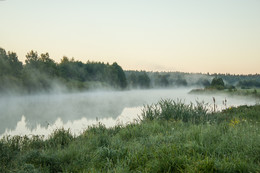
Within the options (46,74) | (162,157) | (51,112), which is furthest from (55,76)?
(162,157)

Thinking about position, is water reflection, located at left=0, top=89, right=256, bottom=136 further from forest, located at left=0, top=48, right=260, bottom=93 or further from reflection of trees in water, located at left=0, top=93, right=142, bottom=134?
forest, located at left=0, top=48, right=260, bottom=93

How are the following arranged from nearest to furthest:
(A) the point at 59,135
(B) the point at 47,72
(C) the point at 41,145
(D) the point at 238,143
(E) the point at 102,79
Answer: (D) the point at 238,143 → (C) the point at 41,145 → (A) the point at 59,135 → (B) the point at 47,72 → (E) the point at 102,79

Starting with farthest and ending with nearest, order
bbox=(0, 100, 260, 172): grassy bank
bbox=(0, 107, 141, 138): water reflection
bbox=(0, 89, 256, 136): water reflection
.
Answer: bbox=(0, 89, 256, 136): water reflection < bbox=(0, 107, 141, 138): water reflection < bbox=(0, 100, 260, 172): grassy bank

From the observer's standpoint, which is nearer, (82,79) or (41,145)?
(41,145)

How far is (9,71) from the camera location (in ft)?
143

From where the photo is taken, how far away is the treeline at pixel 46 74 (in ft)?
140

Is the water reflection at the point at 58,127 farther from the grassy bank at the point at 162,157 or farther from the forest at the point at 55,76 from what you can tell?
the forest at the point at 55,76

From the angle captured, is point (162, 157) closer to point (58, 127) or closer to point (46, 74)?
point (58, 127)

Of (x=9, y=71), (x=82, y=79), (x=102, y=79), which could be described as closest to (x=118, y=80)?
(x=102, y=79)

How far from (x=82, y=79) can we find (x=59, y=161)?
70.7 m

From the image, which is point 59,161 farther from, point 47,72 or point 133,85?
point 133,85

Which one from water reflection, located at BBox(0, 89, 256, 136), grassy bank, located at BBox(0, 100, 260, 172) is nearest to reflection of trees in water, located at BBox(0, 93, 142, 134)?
water reflection, located at BBox(0, 89, 256, 136)

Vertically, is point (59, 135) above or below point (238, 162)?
below

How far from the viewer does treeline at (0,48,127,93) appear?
42.6m
